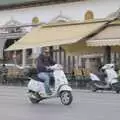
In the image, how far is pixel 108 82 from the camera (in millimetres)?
28406

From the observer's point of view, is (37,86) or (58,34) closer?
(37,86)

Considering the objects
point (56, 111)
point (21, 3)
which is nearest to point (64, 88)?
point (56, 111)

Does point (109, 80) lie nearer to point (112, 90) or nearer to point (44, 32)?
point (112, 90)

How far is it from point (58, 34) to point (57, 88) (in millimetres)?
18737

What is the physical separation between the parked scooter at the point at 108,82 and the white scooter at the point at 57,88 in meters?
9.21

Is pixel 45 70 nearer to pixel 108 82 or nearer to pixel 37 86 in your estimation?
pixel 37 86

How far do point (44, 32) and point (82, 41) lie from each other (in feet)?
11.7

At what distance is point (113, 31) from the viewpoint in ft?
113

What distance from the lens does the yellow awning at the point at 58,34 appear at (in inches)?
1390

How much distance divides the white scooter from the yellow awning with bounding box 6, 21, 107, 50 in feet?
50.8

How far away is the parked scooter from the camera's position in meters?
28.0

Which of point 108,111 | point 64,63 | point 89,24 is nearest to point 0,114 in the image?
point 108,111

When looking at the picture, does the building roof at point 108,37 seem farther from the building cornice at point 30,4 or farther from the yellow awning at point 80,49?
the building cornice at point 30,4

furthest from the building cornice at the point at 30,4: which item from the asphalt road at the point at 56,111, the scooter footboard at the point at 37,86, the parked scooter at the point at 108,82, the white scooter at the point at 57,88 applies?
the asphalt road at the point at 56,111
